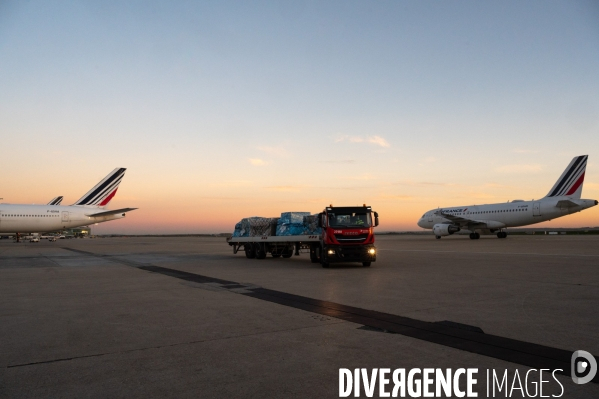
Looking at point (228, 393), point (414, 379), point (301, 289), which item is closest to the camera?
point (228, 393)

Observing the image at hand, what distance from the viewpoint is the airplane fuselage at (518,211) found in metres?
45.9

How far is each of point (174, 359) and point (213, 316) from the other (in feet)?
9.78

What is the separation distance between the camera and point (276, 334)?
7309 mm

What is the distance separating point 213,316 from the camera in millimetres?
8891

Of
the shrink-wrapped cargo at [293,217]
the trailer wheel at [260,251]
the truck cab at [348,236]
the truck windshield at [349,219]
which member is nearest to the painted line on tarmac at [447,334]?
the truck cab at [348,236]

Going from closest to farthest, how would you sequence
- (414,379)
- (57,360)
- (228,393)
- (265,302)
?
1. (228,393)
2. (414,379)
3. (57,360)
4. (265,302)

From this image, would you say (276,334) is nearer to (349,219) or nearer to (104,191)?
(349,219)

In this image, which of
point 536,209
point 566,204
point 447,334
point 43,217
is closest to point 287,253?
point 447,334

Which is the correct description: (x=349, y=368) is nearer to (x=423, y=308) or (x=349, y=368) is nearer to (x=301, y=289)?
(x=423, y=308)

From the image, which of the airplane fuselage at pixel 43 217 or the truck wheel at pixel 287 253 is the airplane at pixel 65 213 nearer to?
the airplane fuselage at pixel 43 217

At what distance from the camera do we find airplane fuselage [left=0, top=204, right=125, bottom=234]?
4856cm

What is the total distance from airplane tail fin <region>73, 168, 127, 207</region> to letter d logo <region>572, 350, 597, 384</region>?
56351 millimetres

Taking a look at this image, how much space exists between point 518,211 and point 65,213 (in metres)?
50.5

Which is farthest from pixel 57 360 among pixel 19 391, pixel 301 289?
pixel 301 289
